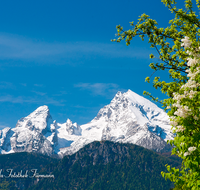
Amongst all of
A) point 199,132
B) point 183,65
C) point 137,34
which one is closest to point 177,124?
point 199,132

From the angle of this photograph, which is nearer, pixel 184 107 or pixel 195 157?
pixel 184 107

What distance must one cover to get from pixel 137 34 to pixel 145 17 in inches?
45.8

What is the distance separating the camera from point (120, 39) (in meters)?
16.2

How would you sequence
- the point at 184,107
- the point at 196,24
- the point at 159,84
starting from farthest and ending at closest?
the point at 159,84 < the point at 196,24 < the point at 184,107

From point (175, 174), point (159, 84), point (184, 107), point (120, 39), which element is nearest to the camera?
point (184, 107)

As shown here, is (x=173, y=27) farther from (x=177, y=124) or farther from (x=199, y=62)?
(x=177, y=124)

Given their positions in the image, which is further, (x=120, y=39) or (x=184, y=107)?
(x=120, y=39)

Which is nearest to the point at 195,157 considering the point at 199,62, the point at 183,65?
the point at 199,62

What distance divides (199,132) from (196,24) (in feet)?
25.1

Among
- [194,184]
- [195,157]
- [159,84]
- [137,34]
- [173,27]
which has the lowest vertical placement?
[194,184]

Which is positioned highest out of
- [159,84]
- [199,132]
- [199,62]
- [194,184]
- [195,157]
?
[159,84]

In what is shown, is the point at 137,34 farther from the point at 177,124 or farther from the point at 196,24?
the point at 177,124

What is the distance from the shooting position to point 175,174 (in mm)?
11977

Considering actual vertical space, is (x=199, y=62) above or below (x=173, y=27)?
below
